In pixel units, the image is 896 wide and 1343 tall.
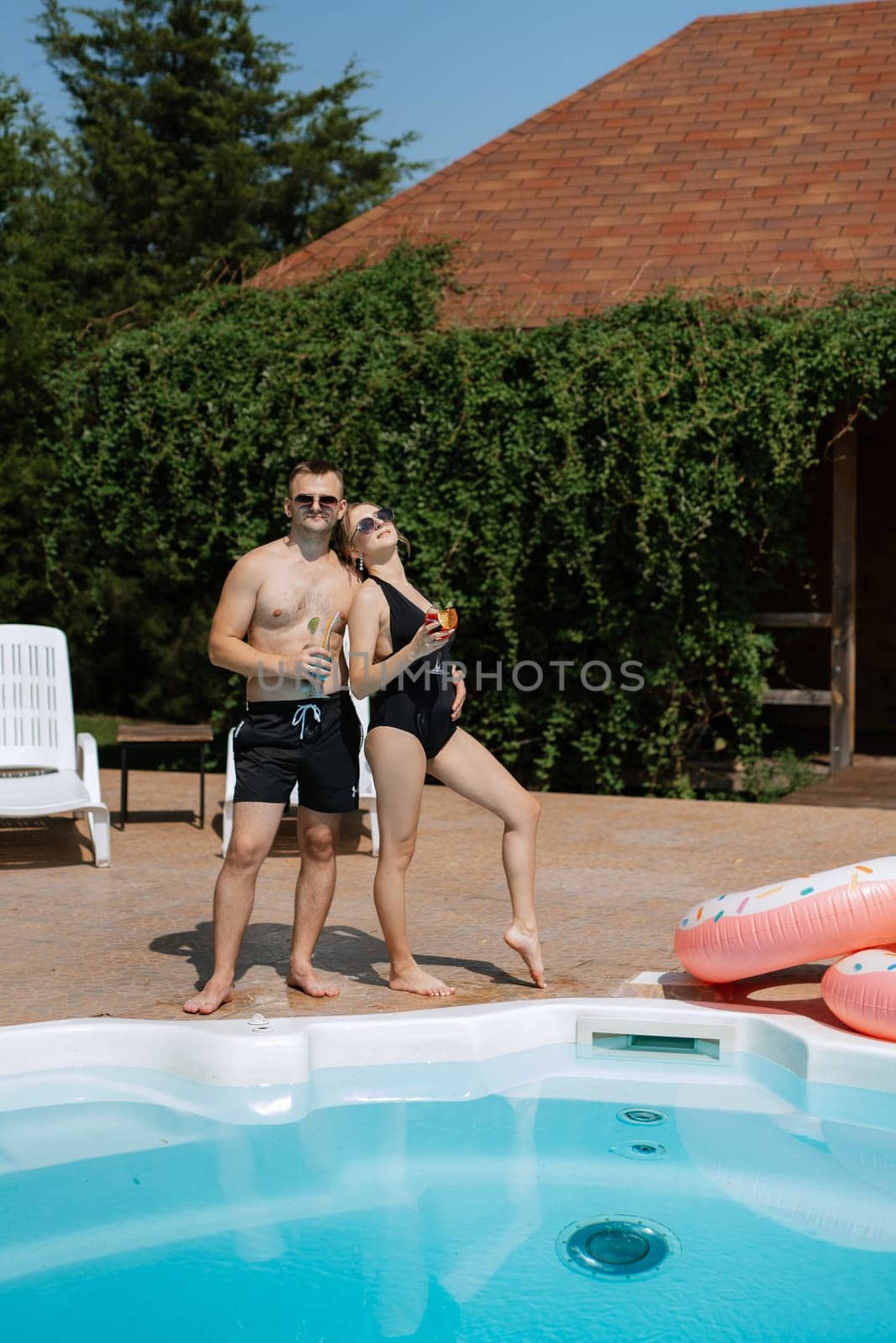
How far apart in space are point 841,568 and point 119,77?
24286 millimetres

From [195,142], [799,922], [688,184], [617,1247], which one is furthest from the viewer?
[195,142]

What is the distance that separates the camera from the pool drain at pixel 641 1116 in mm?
4703

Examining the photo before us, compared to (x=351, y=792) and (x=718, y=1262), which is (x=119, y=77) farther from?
(x=718, y=1262)

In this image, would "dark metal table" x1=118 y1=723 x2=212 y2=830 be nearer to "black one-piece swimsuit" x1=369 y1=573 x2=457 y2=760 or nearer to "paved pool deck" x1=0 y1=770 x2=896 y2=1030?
"paved pool deck" x1=0 y1=770 x2=896 y2=1030

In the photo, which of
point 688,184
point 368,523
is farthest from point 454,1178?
point 688,184

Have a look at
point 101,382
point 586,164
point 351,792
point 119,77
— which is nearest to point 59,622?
point 101,382

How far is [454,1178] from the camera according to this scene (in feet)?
14.5

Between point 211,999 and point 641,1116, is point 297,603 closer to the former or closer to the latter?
point 211,999

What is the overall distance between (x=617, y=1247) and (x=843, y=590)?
803 cm

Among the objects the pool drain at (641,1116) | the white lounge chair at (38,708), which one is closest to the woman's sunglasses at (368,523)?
the pool drain at (641,1116)

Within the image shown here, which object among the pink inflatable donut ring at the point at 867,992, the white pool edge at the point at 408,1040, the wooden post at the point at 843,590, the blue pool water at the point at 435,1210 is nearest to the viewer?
the blue pool water at the point at 435,1210

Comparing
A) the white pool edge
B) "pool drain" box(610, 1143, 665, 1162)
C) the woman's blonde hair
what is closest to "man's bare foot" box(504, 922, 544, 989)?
the white pool edge

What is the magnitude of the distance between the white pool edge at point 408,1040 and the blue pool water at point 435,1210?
64 mm

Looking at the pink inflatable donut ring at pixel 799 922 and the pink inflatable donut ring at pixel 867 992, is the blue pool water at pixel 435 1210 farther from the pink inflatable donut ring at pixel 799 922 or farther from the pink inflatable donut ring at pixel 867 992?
the pink inflatable donut ring at pixel 799 922
